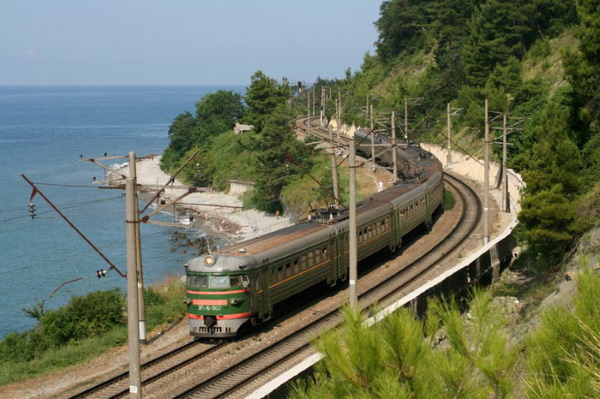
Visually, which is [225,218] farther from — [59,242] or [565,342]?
[565,342]

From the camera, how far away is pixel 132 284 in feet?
44.4

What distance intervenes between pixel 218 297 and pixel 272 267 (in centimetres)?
214

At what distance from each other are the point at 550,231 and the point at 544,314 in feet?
63.2

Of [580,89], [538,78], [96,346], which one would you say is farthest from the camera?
[538,78]

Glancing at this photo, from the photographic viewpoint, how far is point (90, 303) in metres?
26.5

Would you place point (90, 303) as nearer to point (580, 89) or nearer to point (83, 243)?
point (580, 89)

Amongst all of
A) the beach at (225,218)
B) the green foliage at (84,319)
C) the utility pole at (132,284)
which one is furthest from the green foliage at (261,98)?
the utility pole at (132,284)

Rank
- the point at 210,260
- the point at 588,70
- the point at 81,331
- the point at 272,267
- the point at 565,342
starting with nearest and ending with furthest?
the point at 565,342, the point at 210,260, the point at 272,267, the point at 81,331, the point at 588,70

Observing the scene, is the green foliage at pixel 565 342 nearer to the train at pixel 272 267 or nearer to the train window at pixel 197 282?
the train at pixel 272 267

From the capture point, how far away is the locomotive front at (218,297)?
21.5 m

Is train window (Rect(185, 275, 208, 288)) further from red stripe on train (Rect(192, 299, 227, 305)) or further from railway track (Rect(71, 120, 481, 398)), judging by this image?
railway track (Rect(71, 120, 481, 398))

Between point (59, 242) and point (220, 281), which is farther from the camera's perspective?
point (59, 242)

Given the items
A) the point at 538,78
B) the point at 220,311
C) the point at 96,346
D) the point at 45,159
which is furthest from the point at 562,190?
the point at 45,159

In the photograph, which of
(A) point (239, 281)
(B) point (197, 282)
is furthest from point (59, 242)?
(A) point (239, 281)
